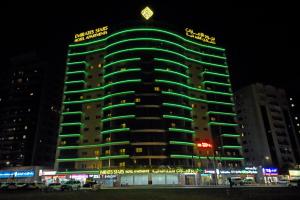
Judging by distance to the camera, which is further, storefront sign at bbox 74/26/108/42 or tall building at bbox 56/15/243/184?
storefront sign at bbox 74/26/108/42

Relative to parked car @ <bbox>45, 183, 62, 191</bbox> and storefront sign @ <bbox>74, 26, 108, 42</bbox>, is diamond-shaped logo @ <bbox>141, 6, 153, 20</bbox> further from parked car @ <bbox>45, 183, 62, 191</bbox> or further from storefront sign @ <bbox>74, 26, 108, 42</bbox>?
parked car @ <bbox>45, 183, 62, 191</bbox>

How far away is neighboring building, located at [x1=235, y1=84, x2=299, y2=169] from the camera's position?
11144 cm

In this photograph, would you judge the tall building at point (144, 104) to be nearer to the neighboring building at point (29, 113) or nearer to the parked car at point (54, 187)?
the neighboring building at point (29, 113)

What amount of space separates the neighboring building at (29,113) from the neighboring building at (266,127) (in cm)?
9285

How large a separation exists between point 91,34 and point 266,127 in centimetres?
8637

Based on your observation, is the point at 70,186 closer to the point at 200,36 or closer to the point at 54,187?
the point at 54,187

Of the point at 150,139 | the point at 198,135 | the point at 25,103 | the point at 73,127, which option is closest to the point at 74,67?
the point at 73,127

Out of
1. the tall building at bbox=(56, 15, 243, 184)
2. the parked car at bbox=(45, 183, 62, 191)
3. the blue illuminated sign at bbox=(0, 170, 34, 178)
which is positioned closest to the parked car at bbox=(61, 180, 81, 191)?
the parked car at bbox=(45, 183, 62, 191)

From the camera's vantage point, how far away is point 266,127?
11562cm

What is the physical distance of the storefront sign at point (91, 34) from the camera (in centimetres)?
11338

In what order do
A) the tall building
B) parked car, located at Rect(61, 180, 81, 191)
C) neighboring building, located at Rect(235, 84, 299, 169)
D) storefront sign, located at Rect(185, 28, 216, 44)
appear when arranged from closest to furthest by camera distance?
parked car, located at Rect(61, 180, 81, 191) → the tall building → neighboring building, located at Rect(235, 84, 299, 169) → storefront sign, located at Rect(185, 28, 216, 44)

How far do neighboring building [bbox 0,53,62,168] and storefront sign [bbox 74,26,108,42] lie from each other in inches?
1231

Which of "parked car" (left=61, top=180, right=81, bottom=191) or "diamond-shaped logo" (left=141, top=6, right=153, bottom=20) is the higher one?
"diamond-shaped logo" (left=141, top=6, right=153, bottom=20)

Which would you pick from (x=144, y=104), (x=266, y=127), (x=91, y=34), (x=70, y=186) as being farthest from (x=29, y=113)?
(x=266, y=127)
